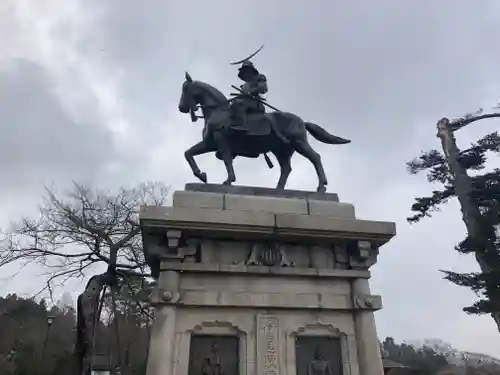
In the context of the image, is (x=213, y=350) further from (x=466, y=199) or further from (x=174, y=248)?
(x=466, y=199)

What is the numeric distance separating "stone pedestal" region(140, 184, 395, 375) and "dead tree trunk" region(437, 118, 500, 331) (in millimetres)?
11537

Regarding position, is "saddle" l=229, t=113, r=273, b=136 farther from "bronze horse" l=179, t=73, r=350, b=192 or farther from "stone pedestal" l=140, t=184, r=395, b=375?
"stone pedestal" l=140, t=184, r=395, b=375

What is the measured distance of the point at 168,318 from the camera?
6.47 metres

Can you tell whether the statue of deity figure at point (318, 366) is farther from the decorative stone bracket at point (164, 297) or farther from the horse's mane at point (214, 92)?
the horse's mane at point (214, 92)

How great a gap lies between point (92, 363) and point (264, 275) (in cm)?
742

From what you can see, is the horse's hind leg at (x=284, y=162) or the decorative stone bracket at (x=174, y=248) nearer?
the decorative stone bracket at (x=174, y=248)

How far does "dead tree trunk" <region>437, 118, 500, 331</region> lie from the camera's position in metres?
17.3

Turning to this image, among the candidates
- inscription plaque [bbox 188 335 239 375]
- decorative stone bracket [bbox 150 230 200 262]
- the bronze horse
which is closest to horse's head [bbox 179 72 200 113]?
the bronze horse

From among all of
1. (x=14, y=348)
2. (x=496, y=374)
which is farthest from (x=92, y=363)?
(x=14, y=348)

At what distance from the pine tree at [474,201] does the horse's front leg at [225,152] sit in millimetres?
12549

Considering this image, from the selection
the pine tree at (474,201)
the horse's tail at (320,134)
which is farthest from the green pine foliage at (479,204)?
the horse's tail at (320,134)

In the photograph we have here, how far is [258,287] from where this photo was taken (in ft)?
22.7

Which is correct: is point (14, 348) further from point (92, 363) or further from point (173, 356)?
point (173, 356)

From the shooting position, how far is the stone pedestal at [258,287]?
6.52 m
